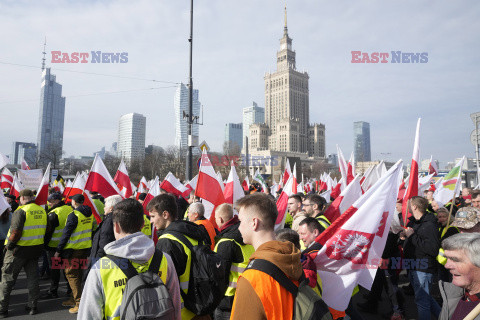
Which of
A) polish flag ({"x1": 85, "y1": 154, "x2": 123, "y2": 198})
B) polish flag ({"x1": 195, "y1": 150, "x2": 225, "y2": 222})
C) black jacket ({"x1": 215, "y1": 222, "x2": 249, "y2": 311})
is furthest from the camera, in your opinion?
polish flag ({"x1": 85, "y1": 154, "x2": 123, "y2": 198})

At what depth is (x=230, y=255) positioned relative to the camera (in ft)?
11.2

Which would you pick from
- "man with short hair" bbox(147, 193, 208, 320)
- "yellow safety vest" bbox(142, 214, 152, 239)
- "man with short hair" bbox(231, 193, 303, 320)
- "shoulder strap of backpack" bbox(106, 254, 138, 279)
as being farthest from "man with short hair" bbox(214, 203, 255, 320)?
"yellow safety vest" bbox(142, 214, 152, 239)

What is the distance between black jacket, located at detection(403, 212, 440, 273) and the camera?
4.56 m

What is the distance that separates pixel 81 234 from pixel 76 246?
22 centimetres

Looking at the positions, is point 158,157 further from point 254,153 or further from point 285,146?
point 285,146

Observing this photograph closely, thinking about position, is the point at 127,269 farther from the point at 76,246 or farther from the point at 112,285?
the point at 76,246

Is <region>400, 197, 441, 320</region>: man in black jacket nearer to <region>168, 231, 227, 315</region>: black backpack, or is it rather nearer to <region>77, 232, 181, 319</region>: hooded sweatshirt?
<region>168, 231, 227, 315</region>: black backpack

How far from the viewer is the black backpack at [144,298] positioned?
2.10 metres

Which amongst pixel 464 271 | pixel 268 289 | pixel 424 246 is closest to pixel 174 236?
pixel 268 289

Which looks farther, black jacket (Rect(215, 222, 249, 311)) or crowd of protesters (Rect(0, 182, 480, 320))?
black jacket (Rect(215, 222, 249, 311))

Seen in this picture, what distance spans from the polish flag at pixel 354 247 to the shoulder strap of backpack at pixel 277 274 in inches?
40.5

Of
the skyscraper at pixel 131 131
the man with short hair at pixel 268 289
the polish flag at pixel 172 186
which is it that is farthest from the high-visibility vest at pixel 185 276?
the skyscraper at pixel 131 131

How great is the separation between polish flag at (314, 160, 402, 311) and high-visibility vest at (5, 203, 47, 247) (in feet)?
16.6

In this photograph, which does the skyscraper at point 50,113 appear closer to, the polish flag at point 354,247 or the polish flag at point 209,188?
the polish flag at point 209,188
